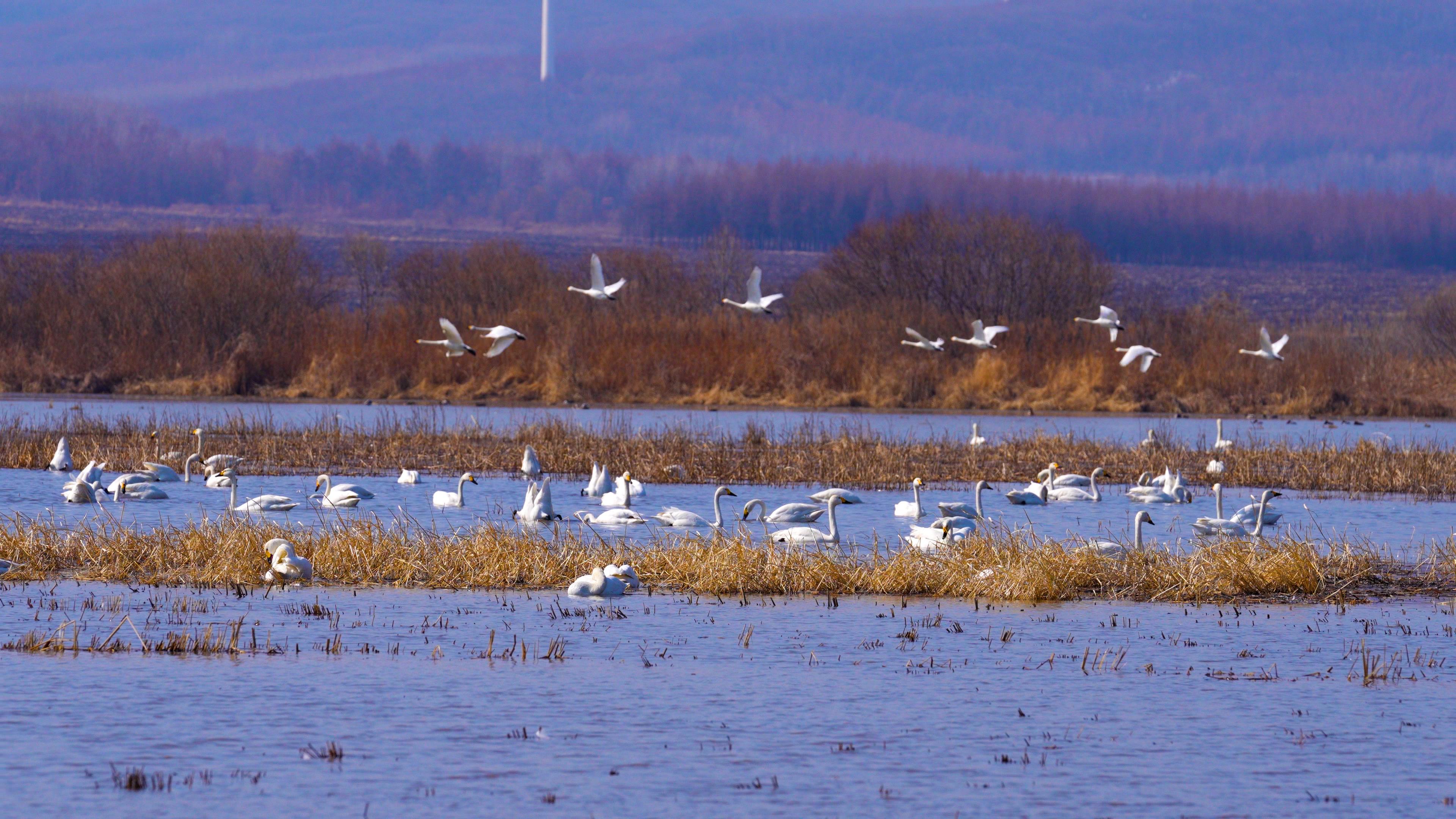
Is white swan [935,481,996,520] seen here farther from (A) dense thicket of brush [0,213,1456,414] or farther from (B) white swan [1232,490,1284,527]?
(A) dense thicket of brush [0,213,1456,414]

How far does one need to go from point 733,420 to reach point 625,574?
78.2ft

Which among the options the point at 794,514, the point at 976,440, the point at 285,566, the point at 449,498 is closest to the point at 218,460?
the point at 449,498

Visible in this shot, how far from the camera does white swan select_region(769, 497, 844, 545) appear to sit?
1394cm

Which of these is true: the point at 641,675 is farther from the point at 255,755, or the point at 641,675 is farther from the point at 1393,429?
the point at 1393,429

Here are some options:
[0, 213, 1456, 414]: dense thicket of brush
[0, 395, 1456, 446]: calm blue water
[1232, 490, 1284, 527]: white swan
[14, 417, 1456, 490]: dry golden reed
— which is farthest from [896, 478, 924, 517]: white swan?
[0, 213, 1456, 414]: dense thicket of brush

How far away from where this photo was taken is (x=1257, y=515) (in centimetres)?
1622

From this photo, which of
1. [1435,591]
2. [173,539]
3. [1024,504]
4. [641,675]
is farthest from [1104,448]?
[641,675]

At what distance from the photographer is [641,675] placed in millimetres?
9406

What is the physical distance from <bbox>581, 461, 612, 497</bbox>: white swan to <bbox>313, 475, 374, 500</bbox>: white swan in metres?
2.30

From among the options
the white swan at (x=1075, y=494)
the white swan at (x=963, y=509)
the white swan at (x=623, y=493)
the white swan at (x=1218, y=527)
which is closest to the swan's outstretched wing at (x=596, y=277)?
the white swan at (x=623, y=493)

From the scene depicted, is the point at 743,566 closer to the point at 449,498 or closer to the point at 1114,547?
the point at 1114,547

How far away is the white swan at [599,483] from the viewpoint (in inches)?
740

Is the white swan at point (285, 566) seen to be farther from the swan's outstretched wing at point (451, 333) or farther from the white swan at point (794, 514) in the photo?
the swan's outstretched wing at point (451, 333)

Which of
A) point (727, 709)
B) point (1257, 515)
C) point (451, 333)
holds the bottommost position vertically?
point (1257, 515)
